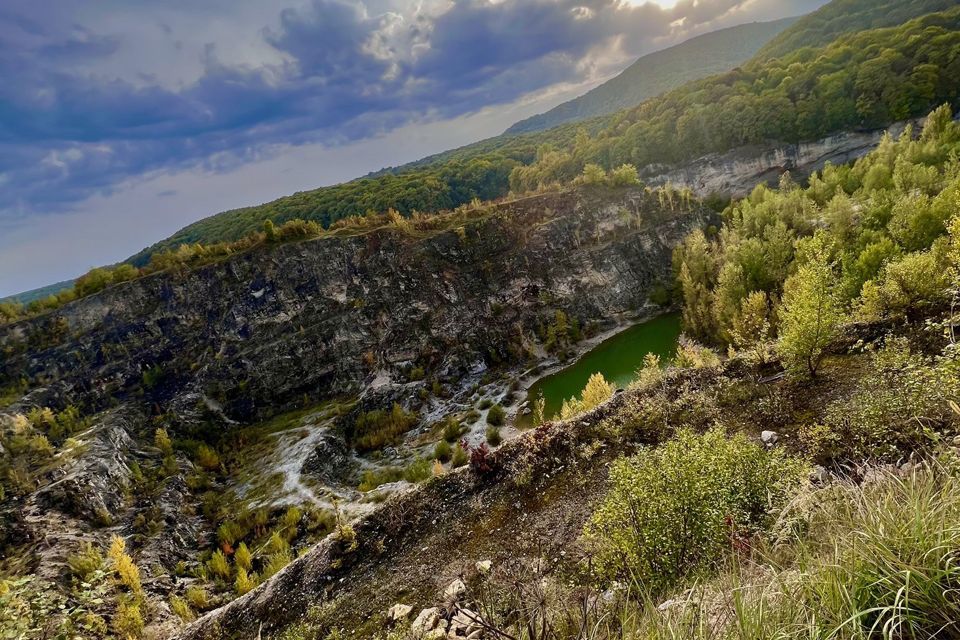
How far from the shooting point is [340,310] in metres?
42.1

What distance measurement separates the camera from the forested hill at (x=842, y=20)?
104125mm

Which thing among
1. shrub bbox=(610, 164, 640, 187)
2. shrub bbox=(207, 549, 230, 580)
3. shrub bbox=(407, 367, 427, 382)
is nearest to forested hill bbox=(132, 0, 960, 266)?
shrub bbox=(610, 164, 640, 187)

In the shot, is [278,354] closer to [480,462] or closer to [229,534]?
[229,534]

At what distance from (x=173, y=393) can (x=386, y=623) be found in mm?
33977

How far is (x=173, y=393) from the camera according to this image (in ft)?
116

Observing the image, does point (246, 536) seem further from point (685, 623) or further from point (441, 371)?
point (685, 623)

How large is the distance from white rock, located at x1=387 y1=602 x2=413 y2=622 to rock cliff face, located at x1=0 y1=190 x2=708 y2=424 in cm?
2969

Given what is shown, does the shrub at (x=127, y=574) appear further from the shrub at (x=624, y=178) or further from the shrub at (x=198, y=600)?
the shrub at (x=624, y=178)

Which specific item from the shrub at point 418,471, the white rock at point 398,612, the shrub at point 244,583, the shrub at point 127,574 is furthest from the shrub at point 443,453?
the white rock at point 398,612

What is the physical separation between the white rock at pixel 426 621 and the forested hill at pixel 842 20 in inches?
5505

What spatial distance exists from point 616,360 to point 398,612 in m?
33.1

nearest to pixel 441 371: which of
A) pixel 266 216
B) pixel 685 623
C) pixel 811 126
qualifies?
pixel 685 623

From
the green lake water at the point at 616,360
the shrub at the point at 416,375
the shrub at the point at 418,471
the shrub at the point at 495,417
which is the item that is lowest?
the green lake water at the point at 616,360

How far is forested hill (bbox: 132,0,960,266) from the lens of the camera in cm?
6331
